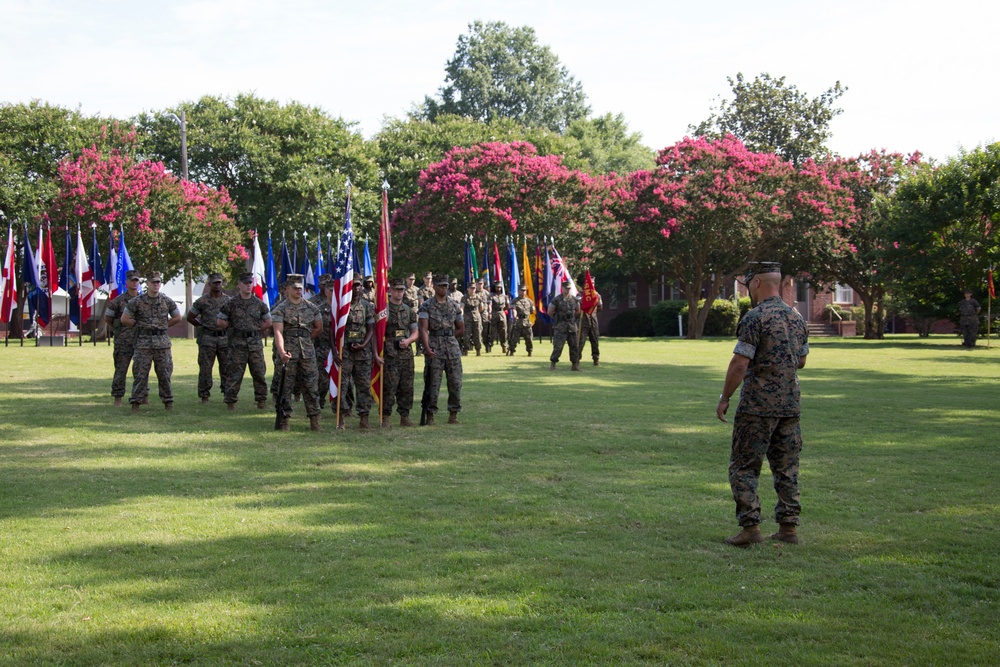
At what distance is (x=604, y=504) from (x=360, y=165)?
4178 cm

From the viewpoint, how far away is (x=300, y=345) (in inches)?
502

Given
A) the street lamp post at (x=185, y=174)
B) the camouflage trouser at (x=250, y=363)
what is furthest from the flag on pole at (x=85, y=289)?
the camouflage trouser at (x=250, y=363)

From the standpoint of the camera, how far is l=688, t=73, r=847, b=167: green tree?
2381 inches

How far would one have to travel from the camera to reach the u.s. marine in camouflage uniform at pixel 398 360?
13.5 metres

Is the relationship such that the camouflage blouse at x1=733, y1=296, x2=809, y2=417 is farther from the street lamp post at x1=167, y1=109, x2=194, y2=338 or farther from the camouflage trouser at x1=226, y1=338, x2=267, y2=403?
the street lamp post at x1=167, y1=109, x2=194, y2=338

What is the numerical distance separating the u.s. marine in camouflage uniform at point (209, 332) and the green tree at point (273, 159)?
96.0ft

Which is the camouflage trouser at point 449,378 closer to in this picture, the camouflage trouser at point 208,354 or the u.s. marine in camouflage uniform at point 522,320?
the camouflage trouser at point 208,354

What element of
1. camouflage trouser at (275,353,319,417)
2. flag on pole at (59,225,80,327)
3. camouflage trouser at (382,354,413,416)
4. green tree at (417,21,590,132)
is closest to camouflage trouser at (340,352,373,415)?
camouflage trouser at (382,354,413,416)

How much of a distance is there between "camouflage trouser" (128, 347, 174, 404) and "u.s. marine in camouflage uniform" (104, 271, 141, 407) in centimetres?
57

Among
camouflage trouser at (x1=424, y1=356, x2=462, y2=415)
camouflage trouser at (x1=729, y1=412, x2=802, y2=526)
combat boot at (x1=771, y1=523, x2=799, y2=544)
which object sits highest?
camouflage trouser at (x1=424, y1=356, x2=462, y2=415)

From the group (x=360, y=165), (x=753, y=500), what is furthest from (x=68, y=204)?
(x=753, y=500)

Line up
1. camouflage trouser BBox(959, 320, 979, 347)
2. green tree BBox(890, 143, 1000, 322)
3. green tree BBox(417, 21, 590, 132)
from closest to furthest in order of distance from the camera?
camouflage trouser BBox(959, 320, 979, 347)
green tree BBox(890, 143, 1000, 322)
green tree BBox(417, 21, 590, 132)

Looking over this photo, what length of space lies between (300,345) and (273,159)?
3508 cm

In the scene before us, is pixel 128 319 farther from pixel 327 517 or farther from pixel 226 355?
pixel 327 517
